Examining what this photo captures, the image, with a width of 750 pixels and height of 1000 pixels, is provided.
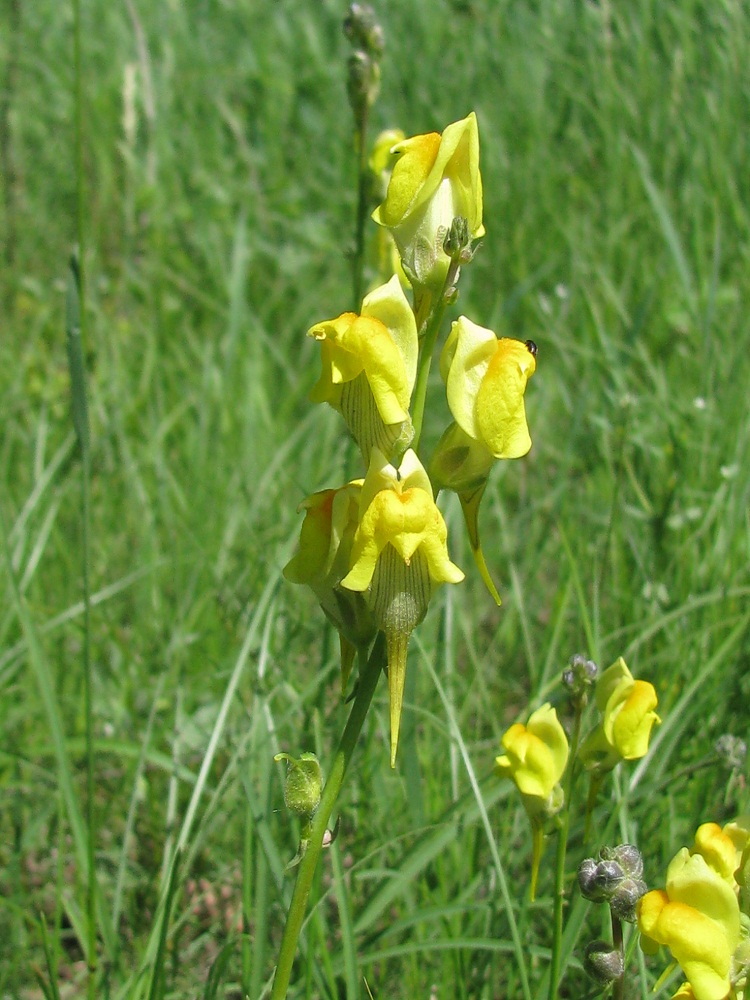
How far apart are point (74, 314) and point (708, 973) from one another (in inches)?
33.8

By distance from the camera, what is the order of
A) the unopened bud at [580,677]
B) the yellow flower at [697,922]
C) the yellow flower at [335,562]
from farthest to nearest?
the unopened bud at [580,677], the yellow flower at [335,562], the yellow flower at [697,922]

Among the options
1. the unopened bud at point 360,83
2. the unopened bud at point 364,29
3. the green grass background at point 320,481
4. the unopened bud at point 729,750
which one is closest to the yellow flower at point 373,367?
the green grass background at point 320,481

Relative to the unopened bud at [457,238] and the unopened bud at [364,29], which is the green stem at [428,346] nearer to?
the unopened bud at [457,238]

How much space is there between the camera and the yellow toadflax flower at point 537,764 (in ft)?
3.68

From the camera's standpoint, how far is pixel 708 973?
0.87 metres

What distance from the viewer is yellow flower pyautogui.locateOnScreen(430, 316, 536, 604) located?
3.11 feet

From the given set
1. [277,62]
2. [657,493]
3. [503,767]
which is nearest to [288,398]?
[657,493]

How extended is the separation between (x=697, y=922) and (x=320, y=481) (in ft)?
4.01

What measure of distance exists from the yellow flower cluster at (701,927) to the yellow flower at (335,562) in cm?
33

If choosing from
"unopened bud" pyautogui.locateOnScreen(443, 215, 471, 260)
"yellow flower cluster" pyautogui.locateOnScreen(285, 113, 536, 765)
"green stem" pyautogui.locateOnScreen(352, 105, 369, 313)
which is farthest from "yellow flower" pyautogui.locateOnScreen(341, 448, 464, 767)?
"green stem" pyautogui.locateOnScreen(352, 105, 369, 313)

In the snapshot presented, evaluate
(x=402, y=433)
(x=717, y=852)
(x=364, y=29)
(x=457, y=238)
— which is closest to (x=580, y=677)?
(x=717, y=852)

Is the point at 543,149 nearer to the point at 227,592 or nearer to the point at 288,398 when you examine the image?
the point at 288,398

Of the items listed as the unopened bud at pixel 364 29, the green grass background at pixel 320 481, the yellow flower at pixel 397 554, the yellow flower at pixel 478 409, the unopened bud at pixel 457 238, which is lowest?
the green grass background at pixel 320 481

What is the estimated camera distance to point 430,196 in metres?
0.99
